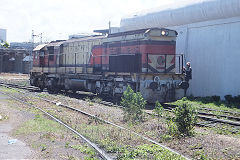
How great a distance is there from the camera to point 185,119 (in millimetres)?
8062

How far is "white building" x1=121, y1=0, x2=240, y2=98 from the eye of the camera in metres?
16.5

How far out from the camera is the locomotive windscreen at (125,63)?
589 inches

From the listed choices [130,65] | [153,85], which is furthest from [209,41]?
[153,85]

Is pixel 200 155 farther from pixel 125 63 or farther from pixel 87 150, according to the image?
pixel 125 63

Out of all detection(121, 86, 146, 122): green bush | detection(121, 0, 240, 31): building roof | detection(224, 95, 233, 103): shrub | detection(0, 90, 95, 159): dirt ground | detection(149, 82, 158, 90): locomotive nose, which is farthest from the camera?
detection(121, 0, 240, 31): building roof

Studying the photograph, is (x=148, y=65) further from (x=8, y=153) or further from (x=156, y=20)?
(x=8, y=153)

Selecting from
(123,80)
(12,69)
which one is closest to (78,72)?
(123,80)

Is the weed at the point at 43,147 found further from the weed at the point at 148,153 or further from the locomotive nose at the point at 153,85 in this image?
the locomotive nose at the point at 153,85

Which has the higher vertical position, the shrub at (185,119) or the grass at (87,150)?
the shrub at (185,119)

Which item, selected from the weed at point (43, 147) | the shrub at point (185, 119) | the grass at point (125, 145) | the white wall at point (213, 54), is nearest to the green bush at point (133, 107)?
the grass at point (125, 145)

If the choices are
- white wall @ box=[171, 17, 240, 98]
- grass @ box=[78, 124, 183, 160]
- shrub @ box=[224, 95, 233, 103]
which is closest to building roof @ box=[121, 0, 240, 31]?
white wall @ box=[171, 17, 240, 98]

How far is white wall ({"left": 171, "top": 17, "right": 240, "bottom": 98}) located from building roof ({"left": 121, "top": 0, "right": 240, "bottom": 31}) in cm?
36

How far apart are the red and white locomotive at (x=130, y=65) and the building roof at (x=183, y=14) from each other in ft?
11.8

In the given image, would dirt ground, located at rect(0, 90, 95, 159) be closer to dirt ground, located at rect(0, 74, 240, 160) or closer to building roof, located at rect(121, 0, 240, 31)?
dirt ground, located at rect(0, 74, 240, 160)
